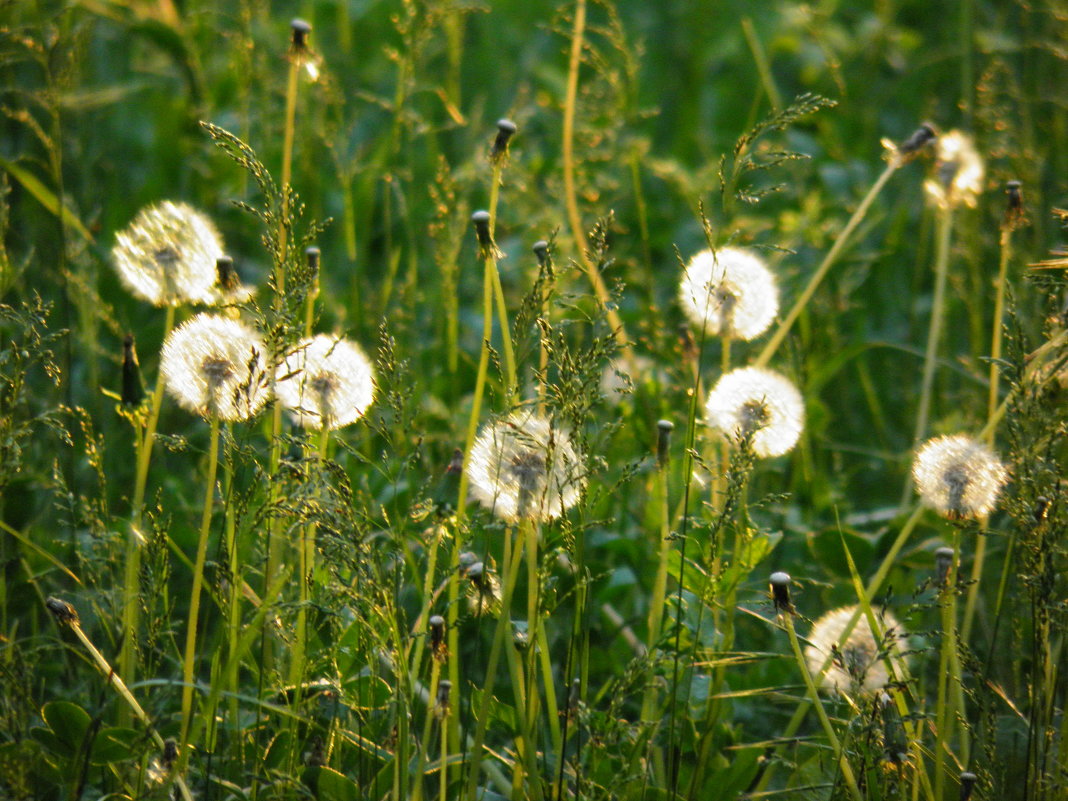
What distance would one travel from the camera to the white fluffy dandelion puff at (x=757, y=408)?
1253 mm

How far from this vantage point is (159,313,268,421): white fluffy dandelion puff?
3.44 feet

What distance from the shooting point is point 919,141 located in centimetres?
132

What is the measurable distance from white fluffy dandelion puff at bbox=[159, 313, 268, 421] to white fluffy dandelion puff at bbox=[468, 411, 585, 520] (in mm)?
233

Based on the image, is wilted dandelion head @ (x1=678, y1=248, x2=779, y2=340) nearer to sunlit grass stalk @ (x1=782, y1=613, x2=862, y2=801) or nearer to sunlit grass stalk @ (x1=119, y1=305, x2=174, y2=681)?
sunlit grass stalk @ (x1=782, y1=613, x2=862, y2=801)

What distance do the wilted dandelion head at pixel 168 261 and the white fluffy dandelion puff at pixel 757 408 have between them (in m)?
0.61

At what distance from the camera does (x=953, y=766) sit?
1.25m

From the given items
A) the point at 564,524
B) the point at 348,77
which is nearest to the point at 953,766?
the point at 564,524

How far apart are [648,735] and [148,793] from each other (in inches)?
20.0

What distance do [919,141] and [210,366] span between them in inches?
35.2

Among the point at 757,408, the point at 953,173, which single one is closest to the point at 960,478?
the point at 757,408

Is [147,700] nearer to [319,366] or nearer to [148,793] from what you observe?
[148,793]

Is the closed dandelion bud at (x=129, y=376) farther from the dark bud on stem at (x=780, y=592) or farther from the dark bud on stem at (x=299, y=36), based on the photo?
the dark bud on stem at (x=780, y=592)

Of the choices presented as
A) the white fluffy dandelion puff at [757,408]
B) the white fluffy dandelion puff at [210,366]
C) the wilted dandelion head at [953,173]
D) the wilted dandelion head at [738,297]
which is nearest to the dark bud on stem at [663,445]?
the white fluffy dandelion puff at [757,408]

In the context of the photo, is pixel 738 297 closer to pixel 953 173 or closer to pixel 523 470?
pixel 523 470
